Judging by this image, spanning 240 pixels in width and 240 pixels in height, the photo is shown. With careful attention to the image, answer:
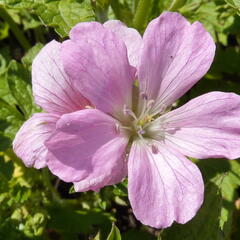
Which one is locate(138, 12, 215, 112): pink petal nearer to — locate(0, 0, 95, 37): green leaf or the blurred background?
the blurred background

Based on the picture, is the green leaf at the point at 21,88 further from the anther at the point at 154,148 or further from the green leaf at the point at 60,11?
the anther at the point at 154,148

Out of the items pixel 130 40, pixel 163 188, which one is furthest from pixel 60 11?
Result: pixel 163 188

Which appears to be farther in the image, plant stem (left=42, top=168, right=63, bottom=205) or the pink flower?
plant stem (left=42, top=168, right=63, bottom=205)

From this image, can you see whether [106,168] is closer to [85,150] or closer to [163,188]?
[85,150]

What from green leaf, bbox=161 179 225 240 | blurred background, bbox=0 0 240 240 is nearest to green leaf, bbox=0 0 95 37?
blurred background, bbox=0 0 240 240

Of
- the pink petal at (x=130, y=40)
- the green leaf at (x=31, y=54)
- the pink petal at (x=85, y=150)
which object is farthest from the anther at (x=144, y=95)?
the green leaf at (x=31, y=54)

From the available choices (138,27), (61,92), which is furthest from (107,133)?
(138,27)
